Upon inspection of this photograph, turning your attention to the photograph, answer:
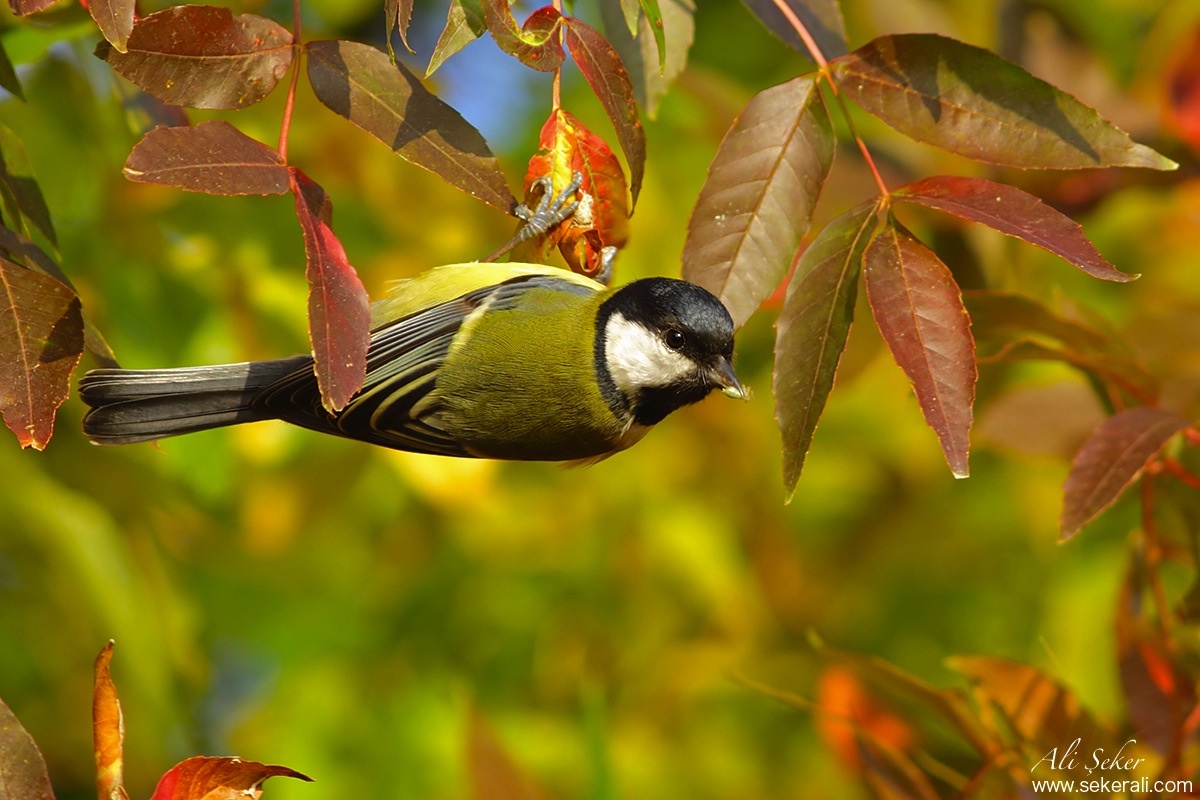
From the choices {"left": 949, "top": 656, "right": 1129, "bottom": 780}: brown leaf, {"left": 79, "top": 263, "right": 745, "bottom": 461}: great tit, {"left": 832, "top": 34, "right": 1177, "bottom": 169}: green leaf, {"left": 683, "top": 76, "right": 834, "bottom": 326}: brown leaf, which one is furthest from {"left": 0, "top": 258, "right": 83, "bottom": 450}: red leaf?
{"left": 949, "top": 656, "right": 1129, "bottom": 780}: brown leaf

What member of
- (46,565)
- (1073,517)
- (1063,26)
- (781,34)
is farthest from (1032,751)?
(46,565)

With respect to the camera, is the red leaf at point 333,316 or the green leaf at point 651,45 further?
the green leaf at point 651,45

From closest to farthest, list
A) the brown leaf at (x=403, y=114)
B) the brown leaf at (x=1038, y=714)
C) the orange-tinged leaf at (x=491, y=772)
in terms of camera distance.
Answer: the brown leaf at (x=403, y=114)
the brown leaf at (x=1038, y=714)
the orange-tinged leaf at (x=491, y=772)

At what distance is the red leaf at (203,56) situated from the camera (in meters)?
1.41

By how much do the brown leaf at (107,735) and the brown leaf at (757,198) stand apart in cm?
85

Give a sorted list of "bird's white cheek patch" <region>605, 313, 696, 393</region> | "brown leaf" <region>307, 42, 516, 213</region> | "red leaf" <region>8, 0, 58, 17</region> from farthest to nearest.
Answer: "bird's white cheek patch" <region>605, 313, 696, 393</region> < "brown leaf" <region>307, 42, 516, 213</region> < "red leaf" <region>8, 0, 58, 17</region>

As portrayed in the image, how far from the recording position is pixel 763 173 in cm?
166

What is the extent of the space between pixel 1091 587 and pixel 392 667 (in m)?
1.97

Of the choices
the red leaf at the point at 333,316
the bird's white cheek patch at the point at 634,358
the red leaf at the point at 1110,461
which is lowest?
the bird's white cheek patch at the point at 634,358

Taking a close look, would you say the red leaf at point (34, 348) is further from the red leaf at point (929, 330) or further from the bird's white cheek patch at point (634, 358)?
the bird's white cheek patch at point (634, 358)

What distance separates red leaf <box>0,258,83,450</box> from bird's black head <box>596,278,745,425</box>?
39.6 inches

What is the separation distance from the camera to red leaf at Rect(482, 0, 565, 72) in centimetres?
138

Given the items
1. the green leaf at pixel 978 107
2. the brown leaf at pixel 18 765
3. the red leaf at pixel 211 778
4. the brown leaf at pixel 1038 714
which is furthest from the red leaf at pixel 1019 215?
the brown leaf at pixel 18 765

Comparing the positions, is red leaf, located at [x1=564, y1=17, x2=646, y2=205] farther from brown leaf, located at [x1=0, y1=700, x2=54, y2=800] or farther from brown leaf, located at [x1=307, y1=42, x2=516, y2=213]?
brown leaf, located at [x1=0, y1=700, x2=54, y2=800]
